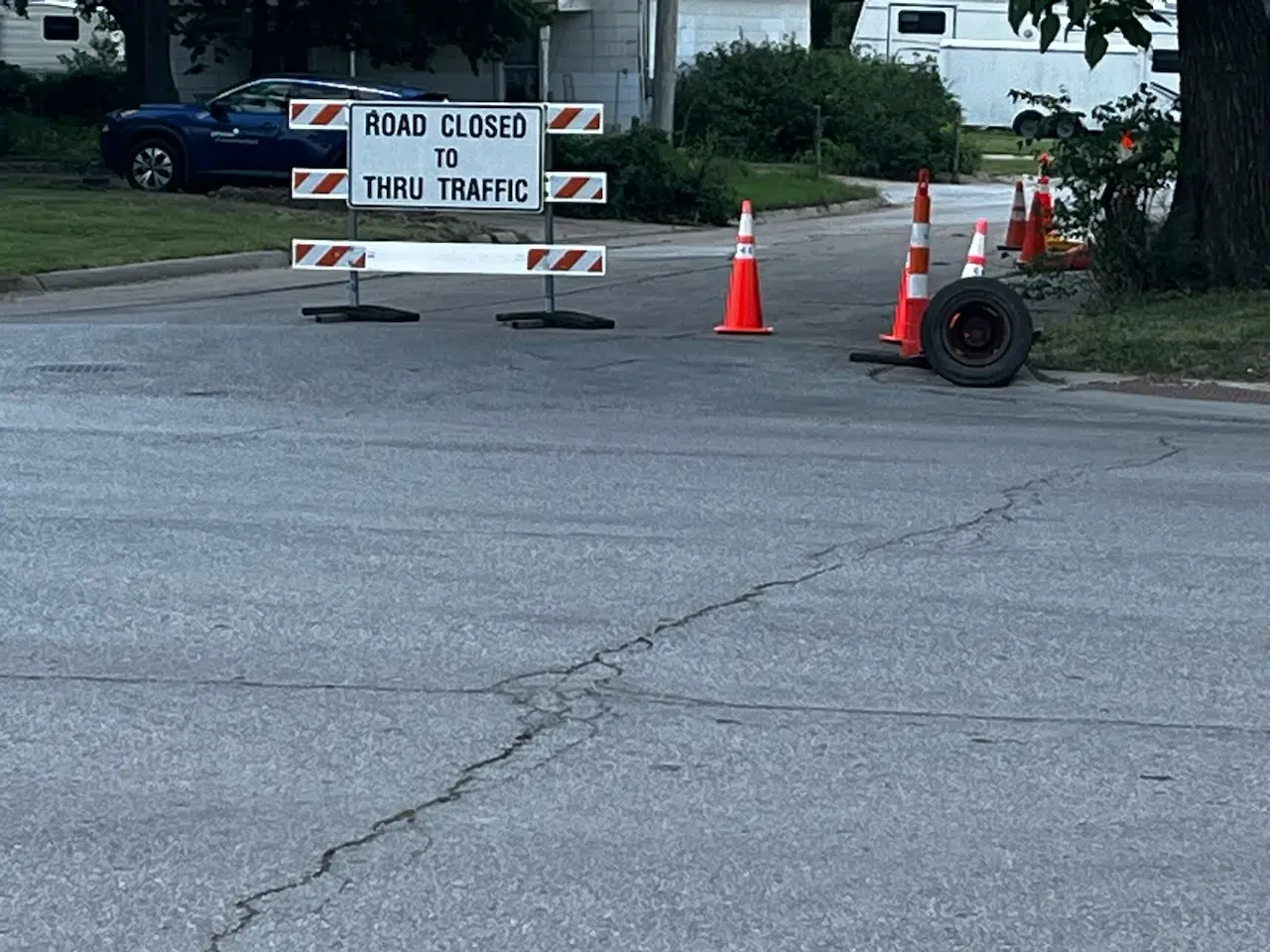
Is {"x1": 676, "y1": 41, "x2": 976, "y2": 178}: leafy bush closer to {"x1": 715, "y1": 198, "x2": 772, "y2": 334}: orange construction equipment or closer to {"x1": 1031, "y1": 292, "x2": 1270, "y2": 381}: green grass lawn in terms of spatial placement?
{"x1": 715, "y1": 198, "x2": 772, "y2": 334}: orange construction equipment

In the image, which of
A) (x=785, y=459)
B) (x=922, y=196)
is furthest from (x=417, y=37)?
(x=785, y=459)

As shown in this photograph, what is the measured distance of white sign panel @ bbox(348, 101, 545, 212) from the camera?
1658 cm

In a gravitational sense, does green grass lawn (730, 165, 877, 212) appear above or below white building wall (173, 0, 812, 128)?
below

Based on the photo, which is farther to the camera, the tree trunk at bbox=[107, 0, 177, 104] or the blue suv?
the tree trunk at bbox=[107, 0, 177, 104]

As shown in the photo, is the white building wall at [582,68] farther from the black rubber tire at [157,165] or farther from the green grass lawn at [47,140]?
the black rubber tire at [157,165]

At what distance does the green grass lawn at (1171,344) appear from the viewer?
1450cm

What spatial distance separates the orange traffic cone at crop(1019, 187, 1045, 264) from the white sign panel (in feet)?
25.9

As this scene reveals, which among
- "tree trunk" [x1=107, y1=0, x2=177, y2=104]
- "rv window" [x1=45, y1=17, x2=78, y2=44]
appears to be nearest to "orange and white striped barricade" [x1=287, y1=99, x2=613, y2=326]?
"tree trunk" [x1=107, y1=0, x2=177, y2=104]

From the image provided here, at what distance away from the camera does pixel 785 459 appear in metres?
10.9

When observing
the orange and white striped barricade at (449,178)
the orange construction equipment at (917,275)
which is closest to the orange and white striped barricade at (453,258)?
the orange and white striped barricade at (449,178)

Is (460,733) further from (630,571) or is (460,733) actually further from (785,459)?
(785,459)

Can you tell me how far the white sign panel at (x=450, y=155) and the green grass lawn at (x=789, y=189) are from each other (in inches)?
617

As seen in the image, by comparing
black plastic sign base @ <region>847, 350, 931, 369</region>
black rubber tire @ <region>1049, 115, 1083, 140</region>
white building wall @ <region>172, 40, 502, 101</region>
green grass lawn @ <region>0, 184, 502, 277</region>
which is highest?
white building wall @ <region>172, 40, 502, 101</region>

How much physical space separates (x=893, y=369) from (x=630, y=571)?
6761 mm
